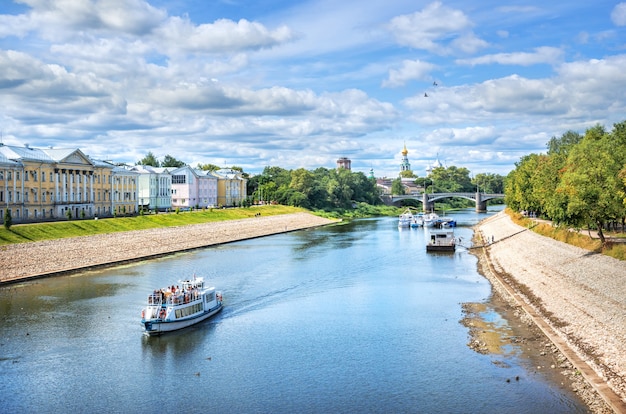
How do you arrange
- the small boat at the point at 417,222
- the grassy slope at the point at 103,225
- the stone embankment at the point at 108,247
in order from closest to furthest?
the stone embankment at the point at 108,247 < the grassy slope at the point at 103,225 < the small boat at the point at 417,222

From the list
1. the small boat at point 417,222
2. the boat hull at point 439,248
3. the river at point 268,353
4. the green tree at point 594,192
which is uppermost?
the green tree at point 594,192

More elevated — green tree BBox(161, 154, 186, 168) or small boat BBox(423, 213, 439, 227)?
green tree BBox(161, 154, 186, 168)

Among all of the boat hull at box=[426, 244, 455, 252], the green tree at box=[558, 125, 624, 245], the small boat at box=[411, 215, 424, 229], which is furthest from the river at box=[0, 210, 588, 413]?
the small boat at box=[411, 215, 424, 229]

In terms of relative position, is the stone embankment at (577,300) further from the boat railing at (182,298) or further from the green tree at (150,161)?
the green tree at (150,161)

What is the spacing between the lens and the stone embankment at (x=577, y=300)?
28.0 metres

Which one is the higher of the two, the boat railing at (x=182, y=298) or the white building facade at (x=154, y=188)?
the white building facade at (x=154, y=188)

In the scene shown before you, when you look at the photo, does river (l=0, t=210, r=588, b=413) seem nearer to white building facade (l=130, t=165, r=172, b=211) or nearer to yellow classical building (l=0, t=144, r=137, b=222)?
yellow classical building (l=0, t=144, r=137, b=222)

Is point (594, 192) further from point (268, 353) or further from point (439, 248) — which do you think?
point (268, 353)

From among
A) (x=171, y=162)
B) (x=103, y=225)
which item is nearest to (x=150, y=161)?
(x=171, y=162)

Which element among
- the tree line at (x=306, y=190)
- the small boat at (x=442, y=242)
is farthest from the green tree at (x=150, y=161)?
the small boat at (x=442, y=242)

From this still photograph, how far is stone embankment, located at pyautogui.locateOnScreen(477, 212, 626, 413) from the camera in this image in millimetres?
28031

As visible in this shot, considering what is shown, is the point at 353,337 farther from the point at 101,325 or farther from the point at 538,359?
the point at 101,325

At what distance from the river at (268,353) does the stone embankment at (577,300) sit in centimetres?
218

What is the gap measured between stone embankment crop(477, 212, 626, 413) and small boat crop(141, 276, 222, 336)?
20.7 metres
